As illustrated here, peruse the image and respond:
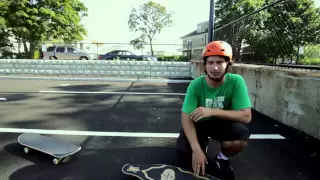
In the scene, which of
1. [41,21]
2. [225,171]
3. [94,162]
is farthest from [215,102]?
[41,21]

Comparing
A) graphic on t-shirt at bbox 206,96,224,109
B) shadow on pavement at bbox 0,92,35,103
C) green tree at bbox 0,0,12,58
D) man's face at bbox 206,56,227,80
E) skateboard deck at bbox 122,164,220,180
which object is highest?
green tree at bbox 0,0,12,58

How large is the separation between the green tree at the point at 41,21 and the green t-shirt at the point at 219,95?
22.4 meters

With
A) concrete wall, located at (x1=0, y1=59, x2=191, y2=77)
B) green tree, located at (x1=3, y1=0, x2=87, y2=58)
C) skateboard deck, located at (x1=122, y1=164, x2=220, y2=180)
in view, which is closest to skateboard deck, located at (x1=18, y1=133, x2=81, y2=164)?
skateboard deck, located at (x1=122, y1=164, x2=220, y2=180)

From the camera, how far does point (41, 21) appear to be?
23391 mm

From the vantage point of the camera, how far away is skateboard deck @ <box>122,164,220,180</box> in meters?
2.14

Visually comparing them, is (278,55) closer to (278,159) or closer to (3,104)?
(278,159)

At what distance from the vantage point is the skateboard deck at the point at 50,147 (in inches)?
104

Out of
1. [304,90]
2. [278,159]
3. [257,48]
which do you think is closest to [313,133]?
[304,90]

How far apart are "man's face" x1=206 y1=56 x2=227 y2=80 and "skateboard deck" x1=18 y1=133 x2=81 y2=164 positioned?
1.97 m

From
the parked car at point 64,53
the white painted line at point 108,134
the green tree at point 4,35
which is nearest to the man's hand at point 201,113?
the white painted line at point 108,134

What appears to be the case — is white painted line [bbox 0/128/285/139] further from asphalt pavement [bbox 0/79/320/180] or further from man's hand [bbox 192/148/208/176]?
man's hand [bbox 192/148/208/176]

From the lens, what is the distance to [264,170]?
2.53 meters

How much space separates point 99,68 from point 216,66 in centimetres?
1178

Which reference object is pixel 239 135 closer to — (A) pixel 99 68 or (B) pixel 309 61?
(B) pixel 309 61
